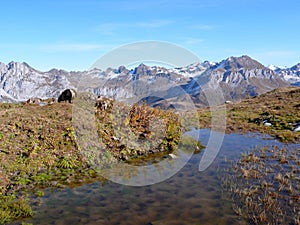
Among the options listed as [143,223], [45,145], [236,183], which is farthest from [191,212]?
[45,145]

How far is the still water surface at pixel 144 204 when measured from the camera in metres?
11.6

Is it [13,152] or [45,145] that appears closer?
[13,152]

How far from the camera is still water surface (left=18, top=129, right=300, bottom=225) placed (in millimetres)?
11609

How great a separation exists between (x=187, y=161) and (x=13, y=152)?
12.8 meters

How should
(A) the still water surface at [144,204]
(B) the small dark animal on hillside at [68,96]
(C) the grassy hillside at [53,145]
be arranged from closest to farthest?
(A) the still water surface at [144,204]
(C) the grassy hillside at [53,145]
(B) the small dark animal on hillside at [68,96]

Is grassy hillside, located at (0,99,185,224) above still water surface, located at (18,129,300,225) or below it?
above

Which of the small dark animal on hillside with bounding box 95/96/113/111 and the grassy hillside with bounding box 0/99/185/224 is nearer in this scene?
the grassy hillside with bounding box 0/99/185/224

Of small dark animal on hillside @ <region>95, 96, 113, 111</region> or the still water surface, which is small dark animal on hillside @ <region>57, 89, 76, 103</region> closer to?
small dark animal on hillside @ <region>95, 96, 113, 111</region>

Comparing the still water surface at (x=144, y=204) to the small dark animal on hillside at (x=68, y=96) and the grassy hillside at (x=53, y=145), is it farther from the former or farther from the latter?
the small dark animal on hillside at (x=68, y=96)

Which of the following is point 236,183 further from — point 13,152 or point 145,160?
point 13,152

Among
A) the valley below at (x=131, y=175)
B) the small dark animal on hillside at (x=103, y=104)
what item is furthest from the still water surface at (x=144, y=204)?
the small dark animal on hillside at (x=103, y=104)

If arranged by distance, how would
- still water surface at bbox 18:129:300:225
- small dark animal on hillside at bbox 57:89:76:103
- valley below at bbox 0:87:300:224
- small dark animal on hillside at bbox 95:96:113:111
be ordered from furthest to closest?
1. small dark animal on hillside at bbox 57:89:76:103
2. small dark animal on hillside at bbox 95:96:113:111
3. valley below at bbox 0:87:300:224
4. still water surface at bbox 18:129:300:225

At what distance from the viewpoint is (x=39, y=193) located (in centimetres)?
1411

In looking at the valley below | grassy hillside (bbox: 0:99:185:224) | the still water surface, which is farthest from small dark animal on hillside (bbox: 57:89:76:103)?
the still water surface
